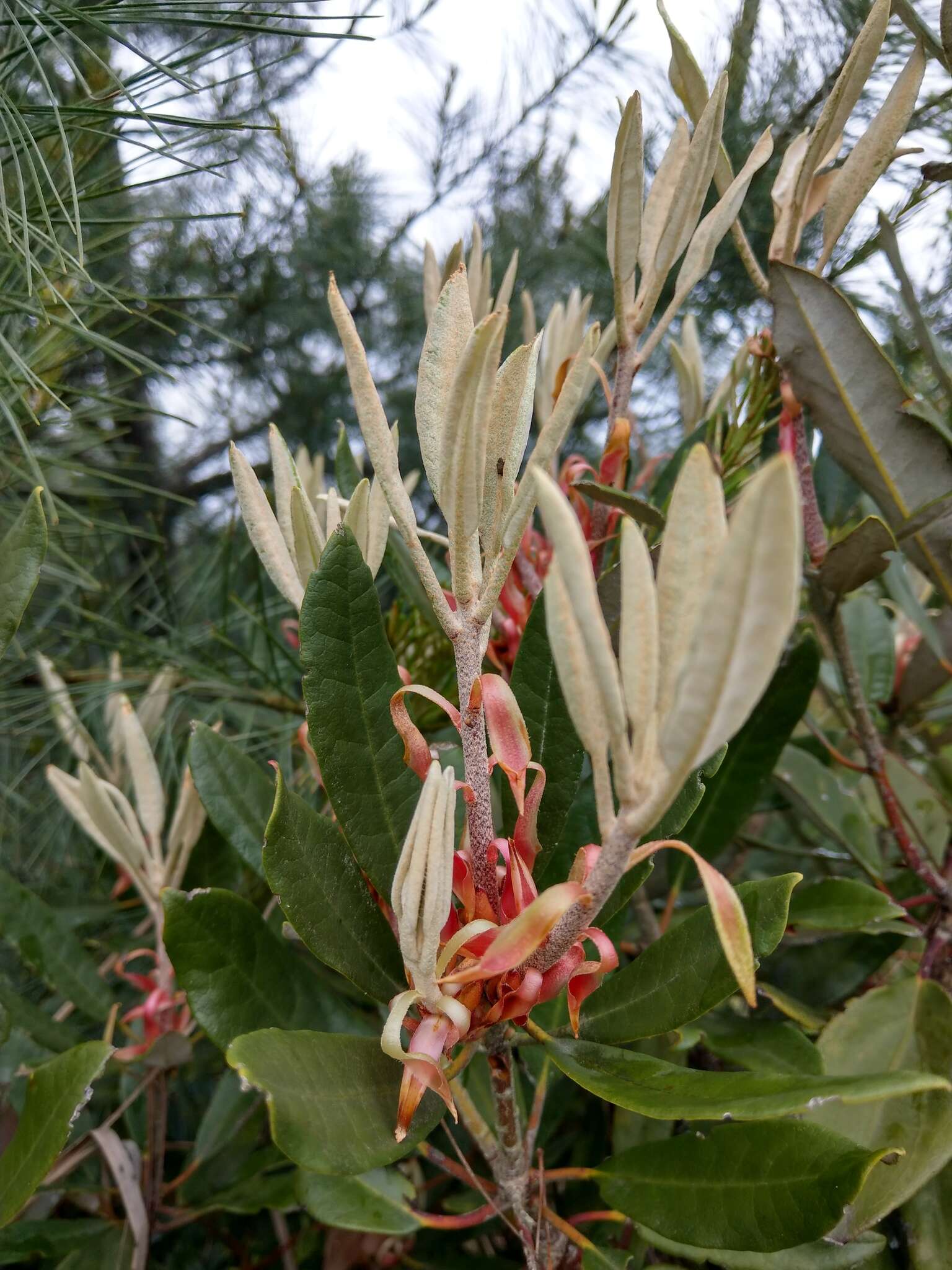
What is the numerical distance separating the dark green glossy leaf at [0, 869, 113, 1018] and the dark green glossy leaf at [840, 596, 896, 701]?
0.63m

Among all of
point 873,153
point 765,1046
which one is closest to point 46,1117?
point 765,1046

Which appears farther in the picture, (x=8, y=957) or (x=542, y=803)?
(x=8, y=957)

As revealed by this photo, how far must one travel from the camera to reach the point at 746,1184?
346 mm

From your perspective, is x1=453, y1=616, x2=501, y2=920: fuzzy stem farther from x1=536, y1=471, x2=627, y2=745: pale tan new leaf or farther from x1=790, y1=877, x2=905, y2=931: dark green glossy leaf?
x1=790, y1=877, x2=905, y2=931: dark green glossy leaf

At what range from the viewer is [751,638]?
0.75 ft

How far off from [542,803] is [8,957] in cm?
76

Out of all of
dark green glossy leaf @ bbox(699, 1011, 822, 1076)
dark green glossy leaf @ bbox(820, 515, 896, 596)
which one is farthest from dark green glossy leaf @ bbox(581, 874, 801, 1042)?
dark green glossy leaf @ bbox(820, 515, 896, 596)

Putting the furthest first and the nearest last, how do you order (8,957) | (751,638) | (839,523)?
(8,957) → (839,523) → (751,638)

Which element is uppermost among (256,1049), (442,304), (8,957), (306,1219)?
(442,304)

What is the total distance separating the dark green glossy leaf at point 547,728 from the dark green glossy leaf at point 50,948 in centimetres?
37

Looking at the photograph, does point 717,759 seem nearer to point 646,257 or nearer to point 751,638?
point 751,638

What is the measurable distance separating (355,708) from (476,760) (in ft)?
0.22

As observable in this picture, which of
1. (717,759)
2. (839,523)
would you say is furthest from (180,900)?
(839,523)

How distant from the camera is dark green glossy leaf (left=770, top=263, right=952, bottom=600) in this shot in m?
0.48
